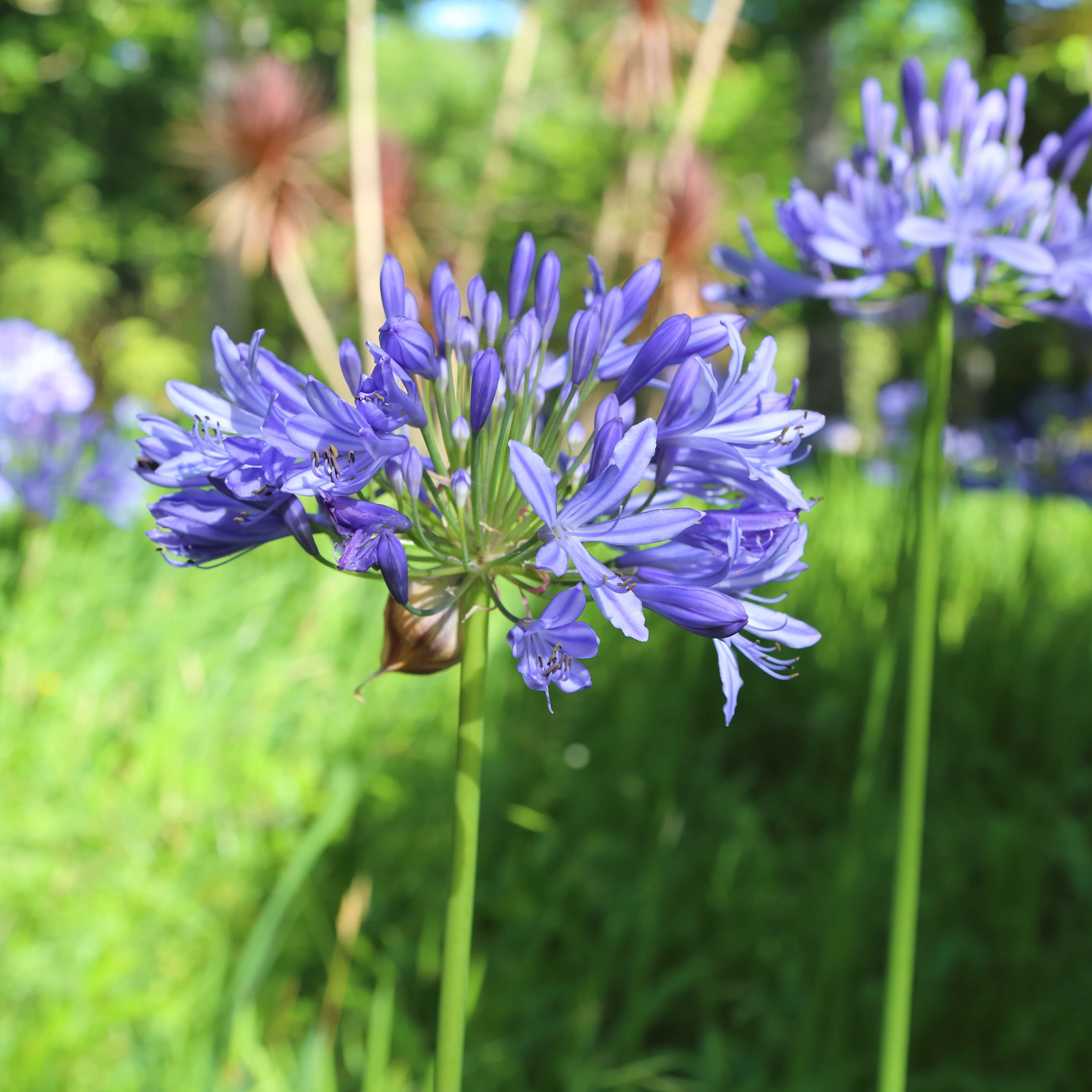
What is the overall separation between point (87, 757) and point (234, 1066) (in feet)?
3.64

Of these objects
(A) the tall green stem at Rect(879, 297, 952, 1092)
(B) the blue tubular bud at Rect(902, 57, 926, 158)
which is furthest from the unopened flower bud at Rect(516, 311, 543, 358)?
(B) the blue tubular bud at Rect(902, 57, 926, 158)

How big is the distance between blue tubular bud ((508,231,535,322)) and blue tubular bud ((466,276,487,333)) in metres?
0.05

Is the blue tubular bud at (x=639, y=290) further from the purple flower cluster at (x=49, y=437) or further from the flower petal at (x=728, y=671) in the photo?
the purple flower cluster at (x=49, y=437)

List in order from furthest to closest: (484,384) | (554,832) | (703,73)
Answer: (703,73) < (554,832) < (484,384)

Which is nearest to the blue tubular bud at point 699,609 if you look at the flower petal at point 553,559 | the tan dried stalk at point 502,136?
the flower petal at point 553,559

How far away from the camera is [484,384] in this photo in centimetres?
96

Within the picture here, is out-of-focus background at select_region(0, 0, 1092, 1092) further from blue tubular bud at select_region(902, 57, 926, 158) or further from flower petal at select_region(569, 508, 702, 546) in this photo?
flower petal at select_region(569, 508, 702, 546)

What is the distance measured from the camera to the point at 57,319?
2188 cm

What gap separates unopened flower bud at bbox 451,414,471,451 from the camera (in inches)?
43.2

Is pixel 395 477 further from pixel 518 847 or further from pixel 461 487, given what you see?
pixel 518 847

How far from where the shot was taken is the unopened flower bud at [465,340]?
1.12m

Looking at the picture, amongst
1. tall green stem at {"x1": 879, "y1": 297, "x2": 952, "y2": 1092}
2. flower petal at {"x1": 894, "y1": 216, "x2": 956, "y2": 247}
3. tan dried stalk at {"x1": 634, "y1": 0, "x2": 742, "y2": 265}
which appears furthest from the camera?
tan dried stalk at {"x1": 634, "y1": 0, "x2": 742, "y2": 265}

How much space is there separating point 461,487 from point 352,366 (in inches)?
7.5

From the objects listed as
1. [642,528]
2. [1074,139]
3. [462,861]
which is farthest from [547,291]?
[1074,139]
